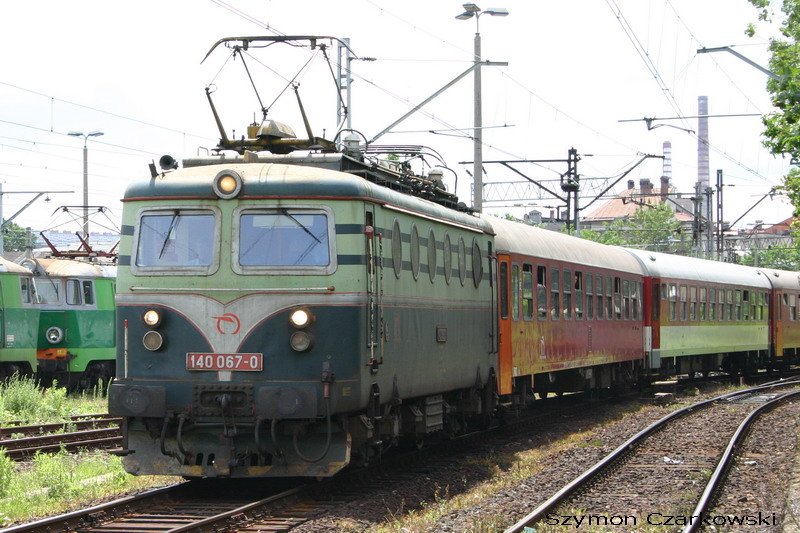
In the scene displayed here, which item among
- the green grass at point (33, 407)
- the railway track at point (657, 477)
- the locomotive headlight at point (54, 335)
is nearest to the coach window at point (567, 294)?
the railway track at point (657, 477)

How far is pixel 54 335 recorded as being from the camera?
29.5 meters

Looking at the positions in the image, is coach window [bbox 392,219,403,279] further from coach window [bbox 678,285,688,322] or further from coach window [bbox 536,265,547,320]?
coach window [bbox 678,285,688,322]

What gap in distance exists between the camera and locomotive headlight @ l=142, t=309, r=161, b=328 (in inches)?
454

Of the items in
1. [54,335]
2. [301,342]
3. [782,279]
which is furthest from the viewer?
[782,279]

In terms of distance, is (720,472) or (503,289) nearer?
(720,472)

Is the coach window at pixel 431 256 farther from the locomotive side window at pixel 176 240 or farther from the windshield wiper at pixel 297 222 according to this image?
the locomotive side window at pixel 176 240

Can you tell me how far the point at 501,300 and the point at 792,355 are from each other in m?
26.7

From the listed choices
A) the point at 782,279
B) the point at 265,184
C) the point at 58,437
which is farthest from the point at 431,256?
the point at 782,279

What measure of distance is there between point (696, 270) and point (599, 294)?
908cm

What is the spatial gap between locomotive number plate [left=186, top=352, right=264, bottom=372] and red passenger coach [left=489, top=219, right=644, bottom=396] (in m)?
6.71

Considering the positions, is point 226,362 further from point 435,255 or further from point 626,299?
point 626,299

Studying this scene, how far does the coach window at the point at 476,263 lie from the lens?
52.1 ft

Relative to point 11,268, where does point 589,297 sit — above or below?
below

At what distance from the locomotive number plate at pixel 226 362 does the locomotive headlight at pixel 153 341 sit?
334 mm
